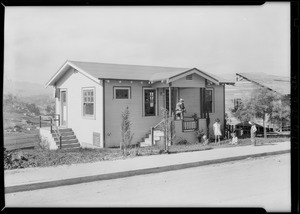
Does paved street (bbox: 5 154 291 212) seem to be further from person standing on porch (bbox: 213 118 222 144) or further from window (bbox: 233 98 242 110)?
window (bbox: 233 98 242 110)

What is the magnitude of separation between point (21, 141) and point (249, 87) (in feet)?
25.7

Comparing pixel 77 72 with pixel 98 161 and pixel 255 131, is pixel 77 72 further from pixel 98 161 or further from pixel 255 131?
pixel 255 131

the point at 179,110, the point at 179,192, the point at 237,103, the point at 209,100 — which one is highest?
the point at 209,100

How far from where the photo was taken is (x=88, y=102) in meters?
9.84

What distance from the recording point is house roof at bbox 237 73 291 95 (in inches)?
279

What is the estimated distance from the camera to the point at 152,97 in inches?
436

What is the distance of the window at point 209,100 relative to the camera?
12.4 metres

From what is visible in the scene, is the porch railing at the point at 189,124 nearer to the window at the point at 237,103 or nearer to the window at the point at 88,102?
the window at the point at 237,103

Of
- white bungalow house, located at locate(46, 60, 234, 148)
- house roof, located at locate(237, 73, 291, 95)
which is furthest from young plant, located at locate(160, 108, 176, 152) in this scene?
house roof, located at locate(237, 73, 291, 95)

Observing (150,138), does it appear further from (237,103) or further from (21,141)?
(21,141)

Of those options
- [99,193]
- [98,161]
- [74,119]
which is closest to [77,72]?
[74,119]

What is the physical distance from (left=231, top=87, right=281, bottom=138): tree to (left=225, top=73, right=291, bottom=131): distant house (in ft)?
0.58

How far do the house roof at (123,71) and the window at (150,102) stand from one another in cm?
53

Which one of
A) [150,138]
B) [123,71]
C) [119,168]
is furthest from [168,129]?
[119,168]
